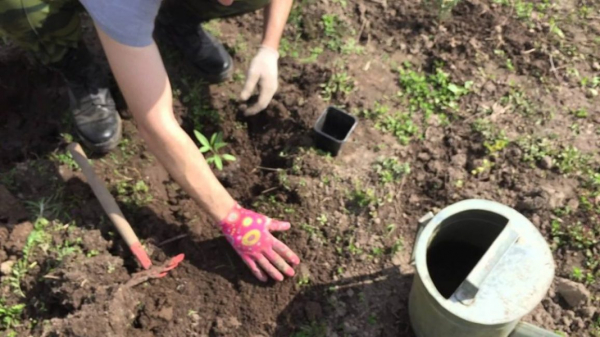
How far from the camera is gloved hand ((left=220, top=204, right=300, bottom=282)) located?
7.04 feet

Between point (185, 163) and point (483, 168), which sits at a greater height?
point (483, 168)

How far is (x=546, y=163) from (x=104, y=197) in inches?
76.7

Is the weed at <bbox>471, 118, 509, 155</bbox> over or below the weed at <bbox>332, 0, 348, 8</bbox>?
below

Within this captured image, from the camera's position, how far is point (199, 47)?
2.72m

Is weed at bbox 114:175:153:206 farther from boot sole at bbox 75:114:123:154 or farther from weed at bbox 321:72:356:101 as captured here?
weed at bbox 321:72:356:101

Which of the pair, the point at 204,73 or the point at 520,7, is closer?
the point at 204,73

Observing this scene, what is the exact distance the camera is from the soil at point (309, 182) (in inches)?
83.7

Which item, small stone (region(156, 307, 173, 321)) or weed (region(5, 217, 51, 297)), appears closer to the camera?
small stone (region(156, 307, 173, 321))

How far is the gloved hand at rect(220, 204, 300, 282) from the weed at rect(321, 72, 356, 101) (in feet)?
2.59

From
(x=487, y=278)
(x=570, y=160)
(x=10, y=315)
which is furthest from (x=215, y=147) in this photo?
(x=570, y=160)

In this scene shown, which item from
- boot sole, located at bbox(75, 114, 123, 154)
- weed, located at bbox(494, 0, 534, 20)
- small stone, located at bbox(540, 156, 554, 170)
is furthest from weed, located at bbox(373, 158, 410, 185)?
boot sole, located at bbox(75, 114, 123, 154)

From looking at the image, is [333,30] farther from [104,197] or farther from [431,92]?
[104,197]

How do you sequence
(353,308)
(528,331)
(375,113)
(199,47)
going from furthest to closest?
(199,47), (375,113), (353,308), (528,331)

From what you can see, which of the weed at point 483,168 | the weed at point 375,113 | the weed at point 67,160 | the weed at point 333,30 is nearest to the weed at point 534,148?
the weed at point 483,168
